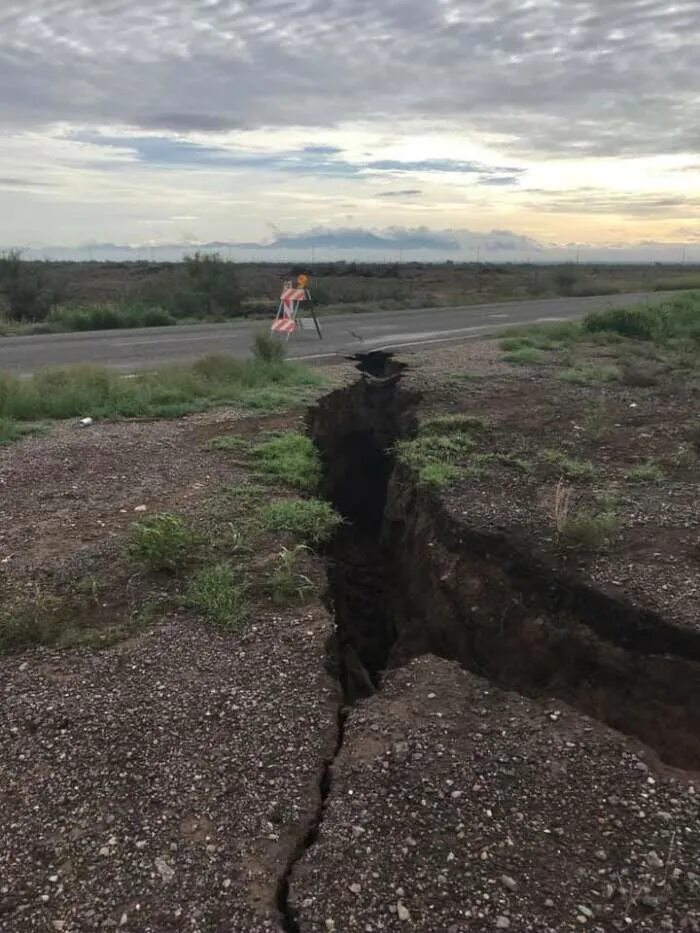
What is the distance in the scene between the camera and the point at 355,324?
64.9 ft

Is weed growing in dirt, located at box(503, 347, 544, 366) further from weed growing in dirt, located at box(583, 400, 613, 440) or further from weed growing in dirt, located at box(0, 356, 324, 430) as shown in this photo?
weed growing in dirt, located at box(0, 356, 324, 430)

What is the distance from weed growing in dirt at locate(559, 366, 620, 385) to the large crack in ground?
4616 mm

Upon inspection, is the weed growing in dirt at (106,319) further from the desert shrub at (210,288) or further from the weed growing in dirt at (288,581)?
the weed growing in dirt at (288,581)

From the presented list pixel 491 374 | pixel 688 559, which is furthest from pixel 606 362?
pixel 688 559

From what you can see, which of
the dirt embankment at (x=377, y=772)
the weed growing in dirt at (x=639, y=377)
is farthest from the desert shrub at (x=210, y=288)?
the dirt embankment at (x=377, y=772)

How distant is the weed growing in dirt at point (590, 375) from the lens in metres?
10.7

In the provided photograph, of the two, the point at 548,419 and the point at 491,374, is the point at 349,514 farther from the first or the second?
the point at 491,374

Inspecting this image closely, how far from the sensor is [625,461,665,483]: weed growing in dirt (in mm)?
6453

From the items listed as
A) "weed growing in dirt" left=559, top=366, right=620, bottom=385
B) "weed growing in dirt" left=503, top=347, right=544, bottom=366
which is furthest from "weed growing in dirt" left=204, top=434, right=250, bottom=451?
"weed growing in dirt" left=503, top=347, right=544, bottom=366

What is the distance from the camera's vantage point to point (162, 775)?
3.15 meters

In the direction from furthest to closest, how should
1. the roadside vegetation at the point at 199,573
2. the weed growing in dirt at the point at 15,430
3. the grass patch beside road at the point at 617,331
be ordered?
the grass patch beside road at the point at 617,331, the weed growing in dirt at the point at 15,430, the roadside vegetation at the point at 199,573

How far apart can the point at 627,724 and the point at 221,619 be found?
2201 mm

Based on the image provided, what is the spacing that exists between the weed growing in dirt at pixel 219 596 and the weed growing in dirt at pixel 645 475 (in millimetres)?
3615

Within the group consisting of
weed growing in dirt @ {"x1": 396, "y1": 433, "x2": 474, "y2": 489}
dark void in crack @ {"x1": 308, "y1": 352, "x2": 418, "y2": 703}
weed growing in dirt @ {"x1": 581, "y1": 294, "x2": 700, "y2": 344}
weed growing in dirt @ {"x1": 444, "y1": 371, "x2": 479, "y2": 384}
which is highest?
weed growing in dirt @ {"x1": 581, "y1": 294, "x2": 700, "y2": 344}
